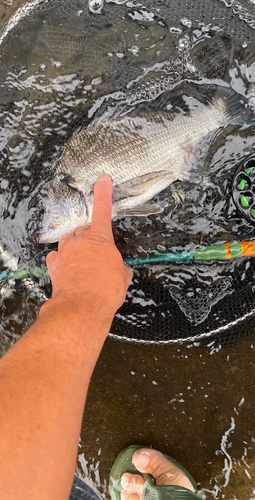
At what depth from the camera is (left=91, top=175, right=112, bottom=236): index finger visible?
1.73 metres

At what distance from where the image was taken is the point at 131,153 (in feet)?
6.86

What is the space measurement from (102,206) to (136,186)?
1.42ft

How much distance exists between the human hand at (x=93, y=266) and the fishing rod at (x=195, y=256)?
44 cm

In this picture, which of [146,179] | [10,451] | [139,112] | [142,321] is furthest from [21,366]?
[139,112]

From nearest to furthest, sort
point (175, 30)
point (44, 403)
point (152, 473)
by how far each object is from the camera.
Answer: point (44, 403) → point (175, 30) → point (152, 473)

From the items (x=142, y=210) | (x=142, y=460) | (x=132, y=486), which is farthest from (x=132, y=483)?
(x=142, y=210)

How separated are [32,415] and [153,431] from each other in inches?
65.4

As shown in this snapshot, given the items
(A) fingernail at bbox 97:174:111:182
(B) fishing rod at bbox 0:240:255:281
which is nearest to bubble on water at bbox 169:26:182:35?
(A) fingernail at bbox 97:174:111:182

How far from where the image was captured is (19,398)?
1053 mm

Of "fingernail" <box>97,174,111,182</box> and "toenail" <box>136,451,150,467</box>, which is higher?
"fingernail" <box>97,174,111,182</box>

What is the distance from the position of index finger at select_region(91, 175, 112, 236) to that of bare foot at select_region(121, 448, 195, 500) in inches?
A: 68.9

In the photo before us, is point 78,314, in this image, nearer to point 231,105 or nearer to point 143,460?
point 143,460

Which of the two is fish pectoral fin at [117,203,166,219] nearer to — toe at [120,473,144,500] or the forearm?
the forearm

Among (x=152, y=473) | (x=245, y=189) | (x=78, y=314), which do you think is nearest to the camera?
(x=78, y=314)
